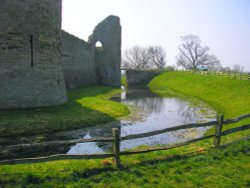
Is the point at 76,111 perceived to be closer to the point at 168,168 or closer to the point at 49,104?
the point at 49,104

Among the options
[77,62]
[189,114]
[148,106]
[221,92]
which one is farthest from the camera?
[77,62]

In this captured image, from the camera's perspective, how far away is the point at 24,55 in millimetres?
15242

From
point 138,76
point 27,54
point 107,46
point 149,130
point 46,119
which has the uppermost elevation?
point 107,46

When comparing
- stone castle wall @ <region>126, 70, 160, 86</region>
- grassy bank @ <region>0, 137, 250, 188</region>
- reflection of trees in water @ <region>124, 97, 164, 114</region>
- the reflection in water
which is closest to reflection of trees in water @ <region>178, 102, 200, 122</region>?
the reflection in water

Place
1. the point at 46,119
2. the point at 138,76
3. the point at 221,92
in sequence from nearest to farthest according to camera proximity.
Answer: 1. the point at 46,119
2. the point at 221,92
3. the point at 138,76

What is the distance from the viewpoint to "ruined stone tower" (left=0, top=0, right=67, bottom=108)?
14758 mm

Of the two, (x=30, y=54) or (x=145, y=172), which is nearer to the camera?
(x=145, y=172)

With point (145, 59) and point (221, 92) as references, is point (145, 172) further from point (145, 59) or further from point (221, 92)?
point (145, 59)

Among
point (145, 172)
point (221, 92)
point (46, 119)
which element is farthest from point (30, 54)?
point (221, 92)

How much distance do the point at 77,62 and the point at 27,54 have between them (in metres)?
18.4

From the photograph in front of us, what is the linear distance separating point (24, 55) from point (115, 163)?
9.84 m

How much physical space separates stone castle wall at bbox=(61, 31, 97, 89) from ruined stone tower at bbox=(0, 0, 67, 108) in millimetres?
12552

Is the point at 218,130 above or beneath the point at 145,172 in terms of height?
above

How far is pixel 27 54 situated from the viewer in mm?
15359
